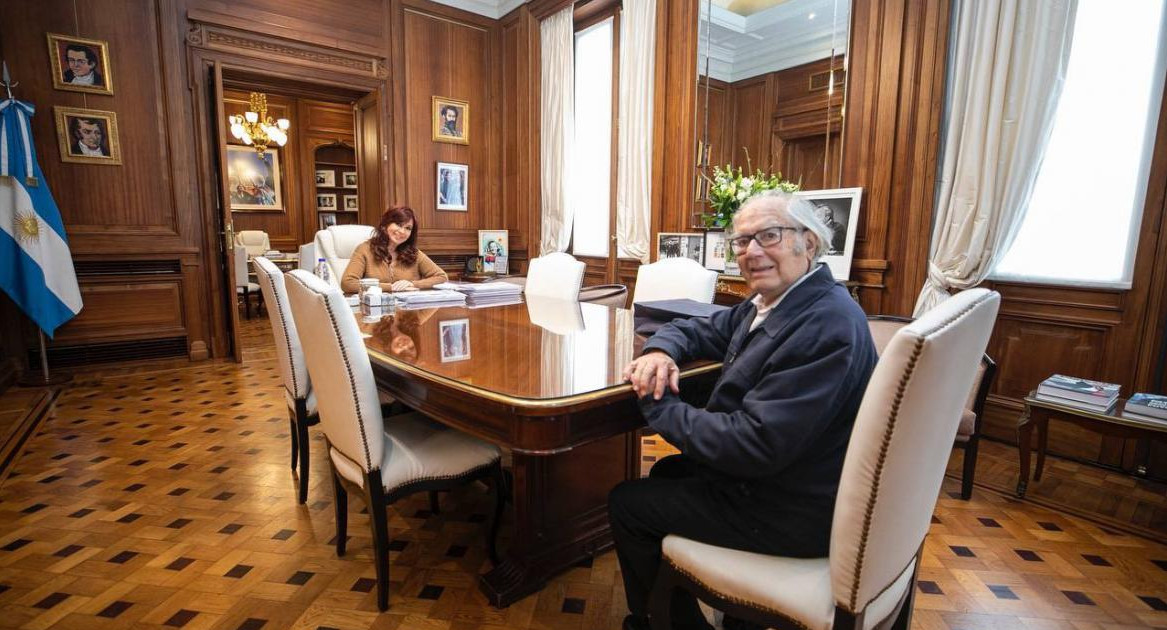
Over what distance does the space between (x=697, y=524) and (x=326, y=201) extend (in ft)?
29.5

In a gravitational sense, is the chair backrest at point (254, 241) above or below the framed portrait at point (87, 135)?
below

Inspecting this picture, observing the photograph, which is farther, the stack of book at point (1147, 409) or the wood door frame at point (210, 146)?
the wood door frame at point (210, 146)

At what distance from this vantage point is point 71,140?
4.17 meters

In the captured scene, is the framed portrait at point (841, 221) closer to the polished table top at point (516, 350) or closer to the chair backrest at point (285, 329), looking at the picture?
the polished table top at point (516, 350)

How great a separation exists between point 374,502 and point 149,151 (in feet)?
14.5

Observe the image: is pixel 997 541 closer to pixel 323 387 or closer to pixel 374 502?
pixel 374 502

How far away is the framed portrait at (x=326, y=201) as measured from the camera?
28.7ft

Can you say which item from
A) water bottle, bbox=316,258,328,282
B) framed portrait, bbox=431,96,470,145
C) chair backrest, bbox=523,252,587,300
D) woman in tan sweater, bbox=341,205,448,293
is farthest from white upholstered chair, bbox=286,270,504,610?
framed portrait, bbox=431,96,470,145

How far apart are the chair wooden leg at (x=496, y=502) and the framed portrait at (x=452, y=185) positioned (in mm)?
4648

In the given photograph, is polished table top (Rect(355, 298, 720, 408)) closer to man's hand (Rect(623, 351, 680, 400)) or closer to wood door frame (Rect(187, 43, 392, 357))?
man's hand (Rect(623, 351, 680, 400))

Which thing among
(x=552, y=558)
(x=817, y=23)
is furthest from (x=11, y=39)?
(x=817, y=23)

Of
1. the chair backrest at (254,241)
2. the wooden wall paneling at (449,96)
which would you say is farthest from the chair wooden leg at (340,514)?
the chair backrest at (254,241)

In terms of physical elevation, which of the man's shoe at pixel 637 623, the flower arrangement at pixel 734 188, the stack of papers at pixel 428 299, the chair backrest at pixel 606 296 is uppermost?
the flower arrangement at pixel 734 188

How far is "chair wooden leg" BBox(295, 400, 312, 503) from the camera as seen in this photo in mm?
2277
